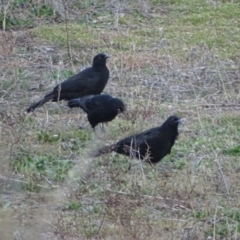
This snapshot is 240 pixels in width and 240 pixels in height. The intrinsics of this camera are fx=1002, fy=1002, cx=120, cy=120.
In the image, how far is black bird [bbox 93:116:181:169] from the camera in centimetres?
816

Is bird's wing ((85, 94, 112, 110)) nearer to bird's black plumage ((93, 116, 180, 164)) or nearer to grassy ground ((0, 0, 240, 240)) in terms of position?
grassy ground ((0, 0, 240, 240))

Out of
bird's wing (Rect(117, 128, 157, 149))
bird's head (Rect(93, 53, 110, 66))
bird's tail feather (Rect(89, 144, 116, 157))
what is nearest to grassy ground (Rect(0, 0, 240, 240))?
bird's tail feather (Rect(89, 144, 116, 157))

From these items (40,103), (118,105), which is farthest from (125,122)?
(40,103)

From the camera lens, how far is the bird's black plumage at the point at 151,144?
8.16m

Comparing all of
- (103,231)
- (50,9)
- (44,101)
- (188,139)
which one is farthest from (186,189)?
(50,9)

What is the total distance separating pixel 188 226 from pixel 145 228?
35cm

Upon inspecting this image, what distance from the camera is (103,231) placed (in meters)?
6.58

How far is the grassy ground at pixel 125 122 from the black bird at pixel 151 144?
0.12m

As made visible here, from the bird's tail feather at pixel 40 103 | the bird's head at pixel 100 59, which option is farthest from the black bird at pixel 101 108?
the bird's head at pixel 100 59

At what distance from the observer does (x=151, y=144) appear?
27.1ft

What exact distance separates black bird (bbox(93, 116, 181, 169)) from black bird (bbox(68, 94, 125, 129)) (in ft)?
3.38

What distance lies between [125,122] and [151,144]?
1.36m

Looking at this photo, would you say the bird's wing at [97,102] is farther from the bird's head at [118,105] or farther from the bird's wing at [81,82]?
the bird's wing at [81,82]

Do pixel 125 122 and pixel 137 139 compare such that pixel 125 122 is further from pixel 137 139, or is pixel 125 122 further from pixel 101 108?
pixel 137 139
